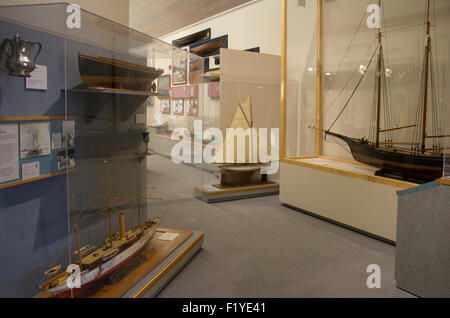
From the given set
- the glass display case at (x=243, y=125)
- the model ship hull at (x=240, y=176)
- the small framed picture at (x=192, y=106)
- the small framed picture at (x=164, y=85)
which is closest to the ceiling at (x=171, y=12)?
the glass display case at (x=243, y=125)

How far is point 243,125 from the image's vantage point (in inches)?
202

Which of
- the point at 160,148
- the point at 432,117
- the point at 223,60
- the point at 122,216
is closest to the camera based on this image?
the point at 122,216

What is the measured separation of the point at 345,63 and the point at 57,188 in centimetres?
356

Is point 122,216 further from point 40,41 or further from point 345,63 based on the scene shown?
point 345,63

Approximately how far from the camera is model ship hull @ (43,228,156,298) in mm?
1689

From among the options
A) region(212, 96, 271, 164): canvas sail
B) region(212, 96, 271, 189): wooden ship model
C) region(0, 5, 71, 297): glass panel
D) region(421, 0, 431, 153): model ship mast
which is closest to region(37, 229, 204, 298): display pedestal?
region(0, 5, 71, 297): glass panel

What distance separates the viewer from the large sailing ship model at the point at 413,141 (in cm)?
309

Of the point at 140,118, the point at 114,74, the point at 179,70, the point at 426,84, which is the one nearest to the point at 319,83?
the point at 426,84

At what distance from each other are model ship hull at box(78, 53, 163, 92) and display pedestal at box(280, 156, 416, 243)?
236cm

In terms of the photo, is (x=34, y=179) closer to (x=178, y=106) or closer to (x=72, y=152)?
(x=72, y=152)

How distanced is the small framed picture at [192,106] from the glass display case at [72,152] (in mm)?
552

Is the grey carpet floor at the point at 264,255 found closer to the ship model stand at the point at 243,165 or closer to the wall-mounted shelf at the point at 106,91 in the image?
the wall-mounted shelf at the point at 106,91
